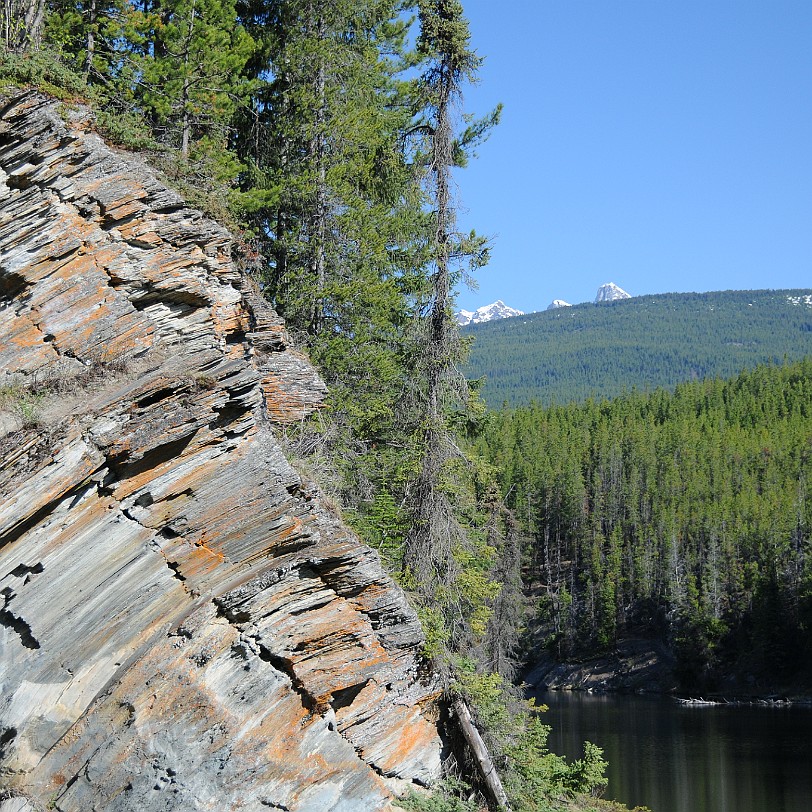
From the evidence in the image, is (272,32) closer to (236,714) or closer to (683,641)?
(236,714)

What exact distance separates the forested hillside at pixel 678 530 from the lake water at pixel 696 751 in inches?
368

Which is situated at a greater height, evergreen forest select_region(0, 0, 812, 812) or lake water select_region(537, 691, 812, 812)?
evergreen forest select_region(0, 0, 812, 812)

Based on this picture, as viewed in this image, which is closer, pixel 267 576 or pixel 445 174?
pixel 267 576

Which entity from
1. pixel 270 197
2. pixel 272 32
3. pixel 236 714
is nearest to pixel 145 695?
pixel 236 714

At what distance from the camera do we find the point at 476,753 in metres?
14.2

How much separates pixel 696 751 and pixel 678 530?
141 ft

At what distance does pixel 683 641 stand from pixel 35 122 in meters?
61.6

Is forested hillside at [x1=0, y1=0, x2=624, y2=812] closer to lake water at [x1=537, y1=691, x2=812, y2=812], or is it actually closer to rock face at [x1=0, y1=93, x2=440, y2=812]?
rock face at [x1=0, y1=93, x2=440, y2=812]

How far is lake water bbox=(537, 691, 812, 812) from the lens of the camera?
1188 inches

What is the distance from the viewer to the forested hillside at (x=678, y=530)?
63281 millimetres

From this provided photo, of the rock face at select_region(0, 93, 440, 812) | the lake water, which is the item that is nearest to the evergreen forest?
the rock face at select_region(0, 93, 440, 812)

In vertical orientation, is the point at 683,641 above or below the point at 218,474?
below

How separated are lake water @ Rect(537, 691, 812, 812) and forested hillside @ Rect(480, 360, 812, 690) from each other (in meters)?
9.34

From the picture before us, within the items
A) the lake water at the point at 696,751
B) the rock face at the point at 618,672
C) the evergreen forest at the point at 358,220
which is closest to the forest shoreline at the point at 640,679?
the rock face at the point at 618,672
